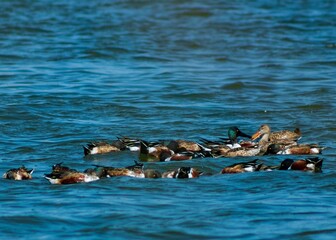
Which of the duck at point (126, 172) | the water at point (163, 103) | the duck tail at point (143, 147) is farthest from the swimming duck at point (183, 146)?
the duck at point (126, 172)

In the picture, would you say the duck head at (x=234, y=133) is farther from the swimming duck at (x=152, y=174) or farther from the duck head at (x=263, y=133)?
the swimming duck at (x=152, y=174)

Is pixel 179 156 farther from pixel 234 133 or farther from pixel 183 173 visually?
pixel 234 133

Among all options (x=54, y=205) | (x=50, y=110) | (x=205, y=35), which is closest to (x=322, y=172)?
(x=54, y=205)

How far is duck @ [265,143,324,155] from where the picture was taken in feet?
39.7

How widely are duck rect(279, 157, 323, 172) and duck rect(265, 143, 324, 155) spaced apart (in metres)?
0.95

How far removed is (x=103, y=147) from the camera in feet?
40.8

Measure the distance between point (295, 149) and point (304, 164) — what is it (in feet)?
3.72

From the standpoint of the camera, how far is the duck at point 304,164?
36.1 ft

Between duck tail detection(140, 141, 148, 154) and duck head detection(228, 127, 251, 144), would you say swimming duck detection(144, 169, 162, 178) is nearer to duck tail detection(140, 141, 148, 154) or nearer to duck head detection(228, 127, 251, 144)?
duck tail detection(140, 141, 148, 154)

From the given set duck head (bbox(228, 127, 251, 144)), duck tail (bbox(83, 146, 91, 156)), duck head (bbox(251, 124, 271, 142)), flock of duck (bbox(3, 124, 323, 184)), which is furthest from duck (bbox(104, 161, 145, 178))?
duck head (bbox(251, 124, 271, 142))

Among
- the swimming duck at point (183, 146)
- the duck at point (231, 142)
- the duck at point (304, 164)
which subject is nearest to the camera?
the duck at point (304, 164)

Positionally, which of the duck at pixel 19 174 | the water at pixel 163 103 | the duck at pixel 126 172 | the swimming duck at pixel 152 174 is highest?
the duck at pixel 19 174

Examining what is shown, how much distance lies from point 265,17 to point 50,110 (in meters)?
14.4

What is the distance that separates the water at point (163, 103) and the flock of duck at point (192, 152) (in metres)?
0.16
